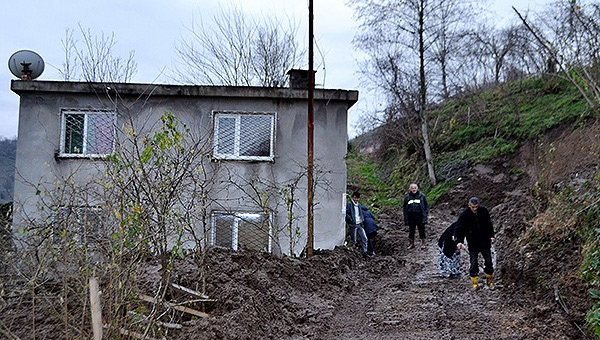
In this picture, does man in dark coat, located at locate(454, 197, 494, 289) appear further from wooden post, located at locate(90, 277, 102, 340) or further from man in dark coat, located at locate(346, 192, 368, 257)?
wooden post, located at locate(90, 277, 102, 340)

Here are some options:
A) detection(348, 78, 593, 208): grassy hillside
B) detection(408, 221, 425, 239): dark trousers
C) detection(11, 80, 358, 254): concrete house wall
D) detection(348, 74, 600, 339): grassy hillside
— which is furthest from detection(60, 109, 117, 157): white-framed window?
detection(348, 78, 593, 208): grassy hillside

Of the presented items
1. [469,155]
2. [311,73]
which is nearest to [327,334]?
[311,73]

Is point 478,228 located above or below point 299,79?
below

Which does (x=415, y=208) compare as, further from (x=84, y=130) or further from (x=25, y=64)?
(x=25, y=64)

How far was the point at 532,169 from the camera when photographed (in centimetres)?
2219

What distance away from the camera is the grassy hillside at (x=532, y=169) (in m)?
10.1

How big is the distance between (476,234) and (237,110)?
6.31m

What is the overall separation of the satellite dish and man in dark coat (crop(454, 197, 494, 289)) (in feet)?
34.6

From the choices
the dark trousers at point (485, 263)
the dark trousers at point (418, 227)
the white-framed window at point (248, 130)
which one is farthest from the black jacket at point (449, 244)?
the white-framed window at point (248, 130)

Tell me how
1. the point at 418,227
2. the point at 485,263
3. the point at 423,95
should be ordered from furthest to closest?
the point at 423,95 → the point at 418,227 → the point at 485,263

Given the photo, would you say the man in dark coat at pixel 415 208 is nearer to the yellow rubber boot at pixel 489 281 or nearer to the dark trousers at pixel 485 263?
the dark trousers at pixel 485 263

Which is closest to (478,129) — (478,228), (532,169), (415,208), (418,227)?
(532,169)

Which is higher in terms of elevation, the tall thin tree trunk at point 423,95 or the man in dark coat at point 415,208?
the tall thin tree trunk at point 423,95

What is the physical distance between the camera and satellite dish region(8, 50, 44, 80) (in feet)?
49.2
